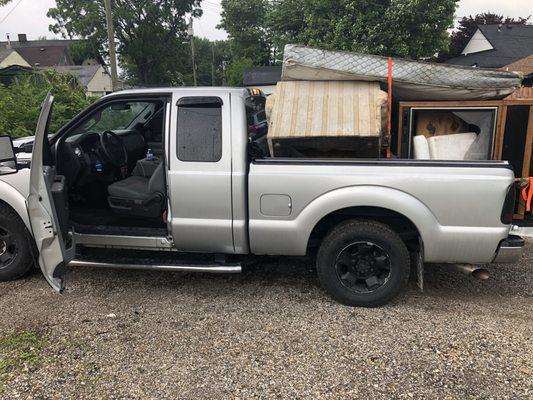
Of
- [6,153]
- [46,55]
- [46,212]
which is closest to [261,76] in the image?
[6,153]

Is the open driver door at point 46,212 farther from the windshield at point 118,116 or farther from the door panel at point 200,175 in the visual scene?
the door panel at point 200,175

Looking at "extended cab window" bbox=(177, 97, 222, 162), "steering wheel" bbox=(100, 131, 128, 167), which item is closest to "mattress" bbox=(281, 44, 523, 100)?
"extended cab window" bbox=(177, 97, 222, 162)

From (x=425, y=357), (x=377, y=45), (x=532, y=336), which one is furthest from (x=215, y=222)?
(x=377, y=45)

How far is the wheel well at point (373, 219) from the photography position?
368 cm

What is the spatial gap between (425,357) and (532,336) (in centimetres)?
90

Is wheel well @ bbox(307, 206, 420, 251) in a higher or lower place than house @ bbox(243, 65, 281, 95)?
lower

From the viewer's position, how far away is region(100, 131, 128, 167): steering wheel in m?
4.73

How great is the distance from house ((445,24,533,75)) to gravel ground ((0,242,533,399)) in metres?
29.7

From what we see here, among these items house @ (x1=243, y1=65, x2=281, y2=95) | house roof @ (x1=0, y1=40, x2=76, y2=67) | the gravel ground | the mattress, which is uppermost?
house roof @ (x1=0, y1=40, x2=76, y2=67)

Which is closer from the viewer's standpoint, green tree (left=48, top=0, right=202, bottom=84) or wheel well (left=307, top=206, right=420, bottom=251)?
wheel well (left=307, top=206, right=420, bottom=251)

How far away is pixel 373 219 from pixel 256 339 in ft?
4.42

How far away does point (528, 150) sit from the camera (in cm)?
366

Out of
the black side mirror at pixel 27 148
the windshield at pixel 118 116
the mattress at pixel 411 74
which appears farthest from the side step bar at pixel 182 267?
the mattress at pixel 411 74

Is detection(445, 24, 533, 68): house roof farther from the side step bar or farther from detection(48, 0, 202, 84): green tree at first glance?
the side step bar
